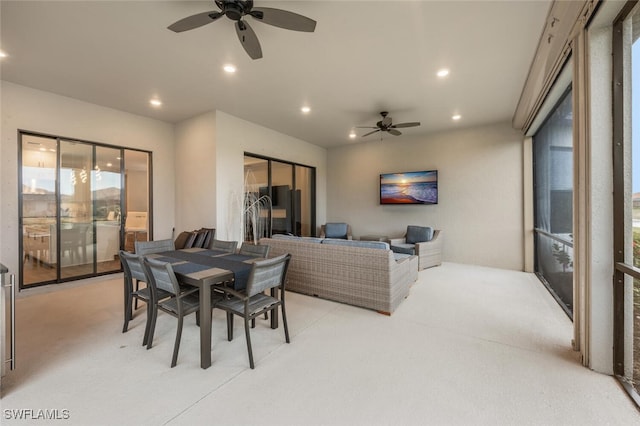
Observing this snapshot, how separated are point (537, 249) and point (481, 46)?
4049 millimetres

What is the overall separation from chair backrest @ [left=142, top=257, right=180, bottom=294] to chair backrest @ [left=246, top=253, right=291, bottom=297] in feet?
1.91

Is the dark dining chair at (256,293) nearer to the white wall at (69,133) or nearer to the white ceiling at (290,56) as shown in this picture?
the white ceiling at (290,56)

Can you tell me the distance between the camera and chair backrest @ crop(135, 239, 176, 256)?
10.1 feet

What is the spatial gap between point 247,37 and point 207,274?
2005 millimetres

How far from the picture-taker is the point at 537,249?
4902 millimetres

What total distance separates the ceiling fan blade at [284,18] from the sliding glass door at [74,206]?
4.32 m

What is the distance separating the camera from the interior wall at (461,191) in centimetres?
521

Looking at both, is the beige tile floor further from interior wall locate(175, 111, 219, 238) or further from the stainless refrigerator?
interior wall locate(175, 111, 219, 238)

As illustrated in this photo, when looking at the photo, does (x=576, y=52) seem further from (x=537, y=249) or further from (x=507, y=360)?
(x=537, y=249)

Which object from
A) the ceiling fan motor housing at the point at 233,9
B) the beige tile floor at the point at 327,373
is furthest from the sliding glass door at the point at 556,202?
the ceiling fan motor housing at the point at 233,9

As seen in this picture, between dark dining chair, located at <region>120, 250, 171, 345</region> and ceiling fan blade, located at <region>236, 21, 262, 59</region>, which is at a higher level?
ceiling fan blade, located at <region>236, 21, 262, 59</region>

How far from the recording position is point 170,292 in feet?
7.16

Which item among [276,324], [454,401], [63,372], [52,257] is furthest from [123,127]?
[454,401]

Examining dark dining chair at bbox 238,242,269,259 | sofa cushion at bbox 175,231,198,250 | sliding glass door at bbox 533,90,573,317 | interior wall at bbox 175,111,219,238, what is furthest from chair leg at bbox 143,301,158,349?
sliding glass door at bbox 533,90,573,317
